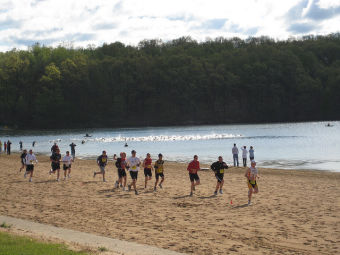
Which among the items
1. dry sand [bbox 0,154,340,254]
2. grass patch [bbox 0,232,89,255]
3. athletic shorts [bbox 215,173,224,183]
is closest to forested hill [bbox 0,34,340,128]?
dry sand [bbox 0,154,340,254]

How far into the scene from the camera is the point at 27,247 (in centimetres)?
885

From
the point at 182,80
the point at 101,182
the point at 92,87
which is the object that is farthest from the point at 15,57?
the point at 101,182

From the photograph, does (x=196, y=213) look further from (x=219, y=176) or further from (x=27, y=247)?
(x=27, y=247)

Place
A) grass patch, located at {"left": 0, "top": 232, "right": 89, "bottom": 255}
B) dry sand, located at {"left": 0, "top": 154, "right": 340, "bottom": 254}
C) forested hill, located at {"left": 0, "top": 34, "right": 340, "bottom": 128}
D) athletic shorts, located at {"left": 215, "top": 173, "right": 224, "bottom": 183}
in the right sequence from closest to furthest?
grass patch, located at {"left": 0, "top": 232, "right": 89, "bottom": 255}
dry sand, located at {"left": 0, "top": 154, "right": 340, "bottom": 254}
athletic shorts, located at {"left": 215, "top": 173, "right": 224, "bottom": 183}
forested hill, located at {"left": 0, "top": 34, "right": 340, "bottom": 128}

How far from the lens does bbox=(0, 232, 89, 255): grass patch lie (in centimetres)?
846

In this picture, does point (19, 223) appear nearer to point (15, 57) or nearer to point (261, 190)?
point (261, 190)

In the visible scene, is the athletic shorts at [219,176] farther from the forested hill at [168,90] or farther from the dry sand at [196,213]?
the forested hill at [168,90]

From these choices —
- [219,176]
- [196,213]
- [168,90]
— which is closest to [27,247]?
[196,213]

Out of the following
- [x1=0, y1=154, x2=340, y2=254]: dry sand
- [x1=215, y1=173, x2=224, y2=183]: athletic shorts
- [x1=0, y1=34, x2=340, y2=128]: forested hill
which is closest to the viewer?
[x1=0, y1=154, x2=340, y2=254]: dry sand

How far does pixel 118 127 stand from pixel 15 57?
3551cm

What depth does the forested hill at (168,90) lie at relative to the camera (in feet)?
412

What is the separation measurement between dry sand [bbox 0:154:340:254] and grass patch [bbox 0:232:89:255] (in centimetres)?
249

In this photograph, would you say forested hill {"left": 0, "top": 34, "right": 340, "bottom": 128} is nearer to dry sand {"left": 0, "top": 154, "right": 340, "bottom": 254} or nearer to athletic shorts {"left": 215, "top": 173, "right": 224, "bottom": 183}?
dry sand {"left": 0, "top": 154, "right": 340, "bottom": 254}

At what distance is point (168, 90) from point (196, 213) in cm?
11691
